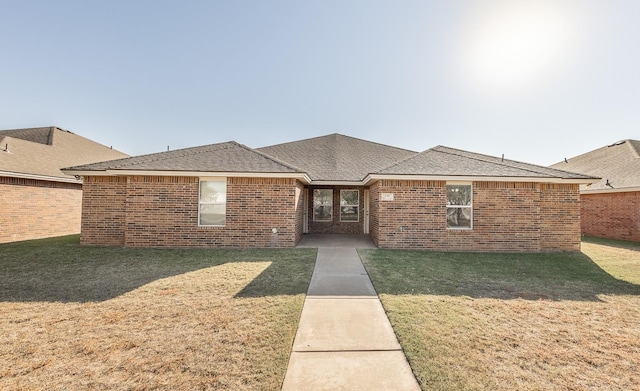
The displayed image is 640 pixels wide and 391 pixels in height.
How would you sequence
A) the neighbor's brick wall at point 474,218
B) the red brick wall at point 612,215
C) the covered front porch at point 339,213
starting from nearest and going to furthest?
→ the neighbor's brick wall at point 474,218, the red brick wall at point 612,215, the covered front porch at point 339,213

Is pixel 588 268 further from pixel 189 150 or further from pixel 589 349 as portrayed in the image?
pixel 189 150

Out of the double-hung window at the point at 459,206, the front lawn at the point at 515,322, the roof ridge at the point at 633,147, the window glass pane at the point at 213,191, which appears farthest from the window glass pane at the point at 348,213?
the roof ridge at the point at 633,147

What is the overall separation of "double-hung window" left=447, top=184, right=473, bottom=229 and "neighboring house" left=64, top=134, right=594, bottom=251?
4 cm

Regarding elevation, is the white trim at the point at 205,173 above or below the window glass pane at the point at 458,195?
above

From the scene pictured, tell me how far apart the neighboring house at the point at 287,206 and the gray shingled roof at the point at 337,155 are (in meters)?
3.13

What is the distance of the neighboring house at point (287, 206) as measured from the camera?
9398 mm

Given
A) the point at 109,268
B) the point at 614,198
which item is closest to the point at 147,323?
the point at 109,268

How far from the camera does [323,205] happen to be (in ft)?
46.0

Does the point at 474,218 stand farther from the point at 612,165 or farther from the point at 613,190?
the point at 612,165

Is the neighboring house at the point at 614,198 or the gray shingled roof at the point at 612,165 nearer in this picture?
the neighboring house at the point at 614,198

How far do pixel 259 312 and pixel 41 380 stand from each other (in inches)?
95.2

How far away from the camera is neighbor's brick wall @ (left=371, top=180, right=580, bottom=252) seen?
945cm

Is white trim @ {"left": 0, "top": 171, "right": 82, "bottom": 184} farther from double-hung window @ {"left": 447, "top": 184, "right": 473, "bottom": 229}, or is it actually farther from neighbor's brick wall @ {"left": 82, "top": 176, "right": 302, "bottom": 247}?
double-hung window @ {"left": 447, "top": 184, "right": 473, "bottom": 229}

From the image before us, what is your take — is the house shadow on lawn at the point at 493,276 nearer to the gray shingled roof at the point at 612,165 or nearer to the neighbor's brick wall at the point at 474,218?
the neighbor's brick wall at the point at 474,218
